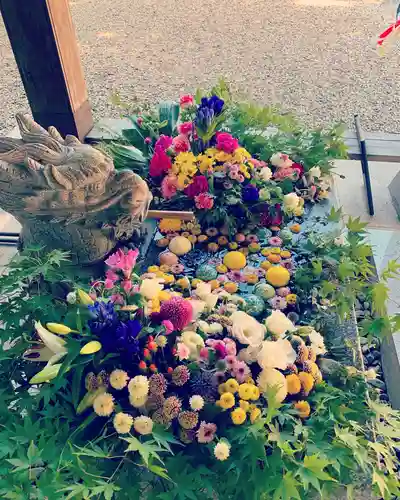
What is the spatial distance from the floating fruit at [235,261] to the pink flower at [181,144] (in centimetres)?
58

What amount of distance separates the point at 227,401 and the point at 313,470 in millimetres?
274

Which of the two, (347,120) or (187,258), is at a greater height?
(187,258)

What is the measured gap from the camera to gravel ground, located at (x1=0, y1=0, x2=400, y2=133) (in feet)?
15.1

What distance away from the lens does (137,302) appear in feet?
4.72

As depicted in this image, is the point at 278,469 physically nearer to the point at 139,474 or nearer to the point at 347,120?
the point at 139,474

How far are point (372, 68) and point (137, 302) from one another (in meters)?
4.57

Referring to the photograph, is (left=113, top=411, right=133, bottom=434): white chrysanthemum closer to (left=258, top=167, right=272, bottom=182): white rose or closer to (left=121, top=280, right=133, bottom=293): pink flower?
(left=121, top=280, right=133, bottom=293): pink flower

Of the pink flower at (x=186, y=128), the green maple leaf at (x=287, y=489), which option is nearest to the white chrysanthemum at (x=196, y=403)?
the green maple leaf at (x=287, y=489)

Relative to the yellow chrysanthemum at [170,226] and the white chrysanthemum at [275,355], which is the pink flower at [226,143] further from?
the white chrysanthemum at [275,355]

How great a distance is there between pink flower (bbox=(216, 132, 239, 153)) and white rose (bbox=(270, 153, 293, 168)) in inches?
9.3

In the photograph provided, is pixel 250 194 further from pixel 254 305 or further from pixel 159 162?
pixel 254 305

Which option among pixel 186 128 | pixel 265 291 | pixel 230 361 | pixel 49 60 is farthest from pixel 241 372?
pixel 49 60

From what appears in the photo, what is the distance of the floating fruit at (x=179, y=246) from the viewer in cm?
208

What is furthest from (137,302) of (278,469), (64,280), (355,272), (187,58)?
(187,58)
